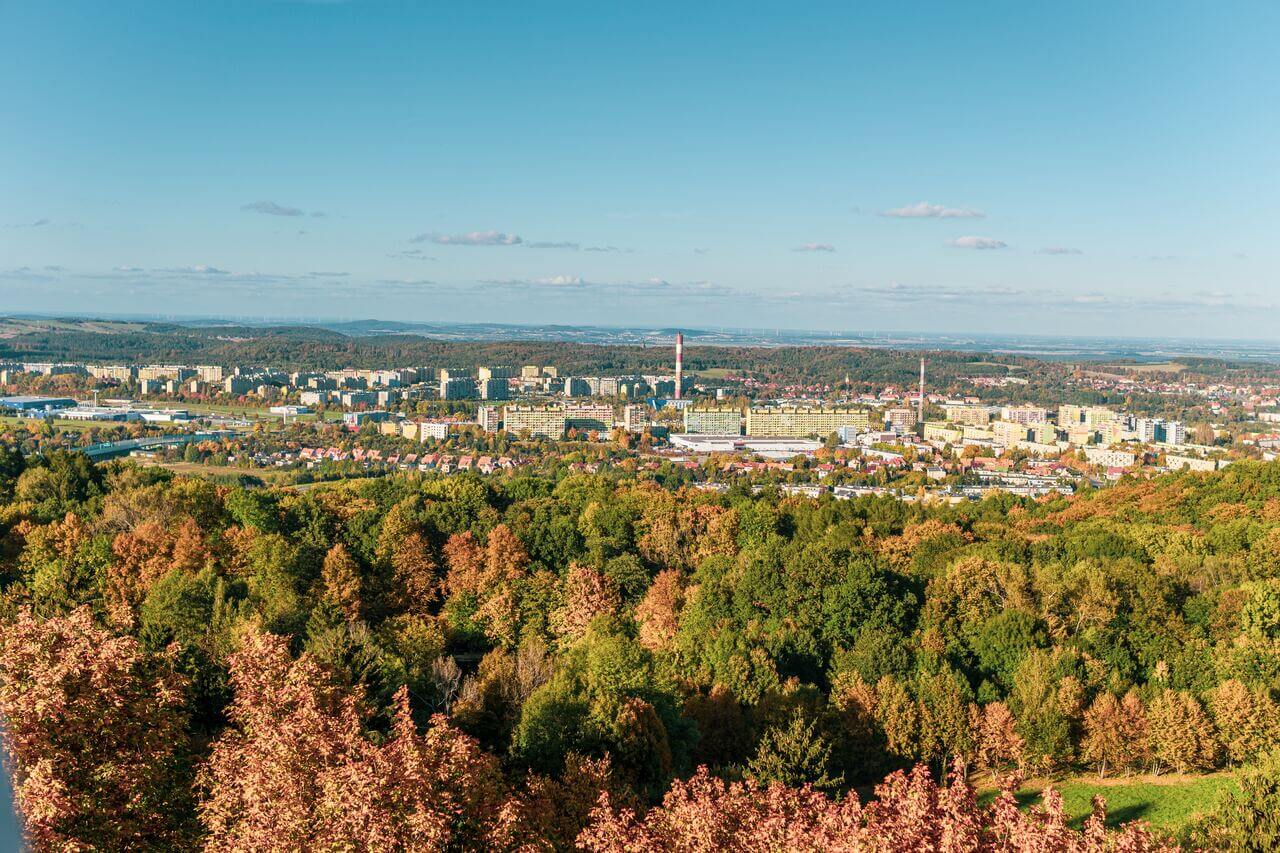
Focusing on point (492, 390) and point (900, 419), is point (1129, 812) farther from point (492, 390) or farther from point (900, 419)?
point (492, 390)

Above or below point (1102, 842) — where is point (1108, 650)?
below

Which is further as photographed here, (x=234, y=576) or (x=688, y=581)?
(x=688, y=581)

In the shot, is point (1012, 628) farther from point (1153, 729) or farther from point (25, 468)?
point (25, 468)

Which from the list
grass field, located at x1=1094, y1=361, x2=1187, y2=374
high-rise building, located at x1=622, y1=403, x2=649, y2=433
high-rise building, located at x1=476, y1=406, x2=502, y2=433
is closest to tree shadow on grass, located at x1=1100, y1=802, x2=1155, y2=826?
high-rise building, located at x1=476, y1=406, x2=502, y2=433

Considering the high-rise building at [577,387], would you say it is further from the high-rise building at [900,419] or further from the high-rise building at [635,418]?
the high-rise building at [900,419]

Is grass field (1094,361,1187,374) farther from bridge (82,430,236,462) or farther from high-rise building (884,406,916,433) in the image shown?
bridge (82,430,236,462)

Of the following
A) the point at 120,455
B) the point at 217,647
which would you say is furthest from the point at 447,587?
the point at 120,455

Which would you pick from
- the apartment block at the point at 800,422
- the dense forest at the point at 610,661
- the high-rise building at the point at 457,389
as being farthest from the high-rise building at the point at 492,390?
the dense forest at the point at 610,661

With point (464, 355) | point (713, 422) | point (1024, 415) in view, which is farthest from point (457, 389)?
point (1024, 415)
